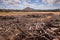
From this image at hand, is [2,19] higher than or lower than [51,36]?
higher

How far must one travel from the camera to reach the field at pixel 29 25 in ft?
6.92

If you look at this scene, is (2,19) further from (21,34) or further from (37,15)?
(37,15)

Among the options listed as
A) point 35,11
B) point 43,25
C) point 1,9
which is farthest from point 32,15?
point 1,9

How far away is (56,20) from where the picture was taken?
2.22 m

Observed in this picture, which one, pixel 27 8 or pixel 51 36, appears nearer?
pixel 51 36

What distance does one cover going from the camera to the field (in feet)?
Answer: 6.92

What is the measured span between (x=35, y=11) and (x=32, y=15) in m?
0.09

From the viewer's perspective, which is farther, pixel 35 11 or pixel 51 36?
pixel 35 11

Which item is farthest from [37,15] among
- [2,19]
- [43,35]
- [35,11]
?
[2,19]

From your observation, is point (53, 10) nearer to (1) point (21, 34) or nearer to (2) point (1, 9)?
(1) point (21, 34)

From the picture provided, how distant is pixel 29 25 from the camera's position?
7.23 ft

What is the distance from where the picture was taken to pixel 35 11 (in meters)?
2.25

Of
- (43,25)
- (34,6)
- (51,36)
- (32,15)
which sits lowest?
(51,36)

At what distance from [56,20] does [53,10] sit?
0.61ft
